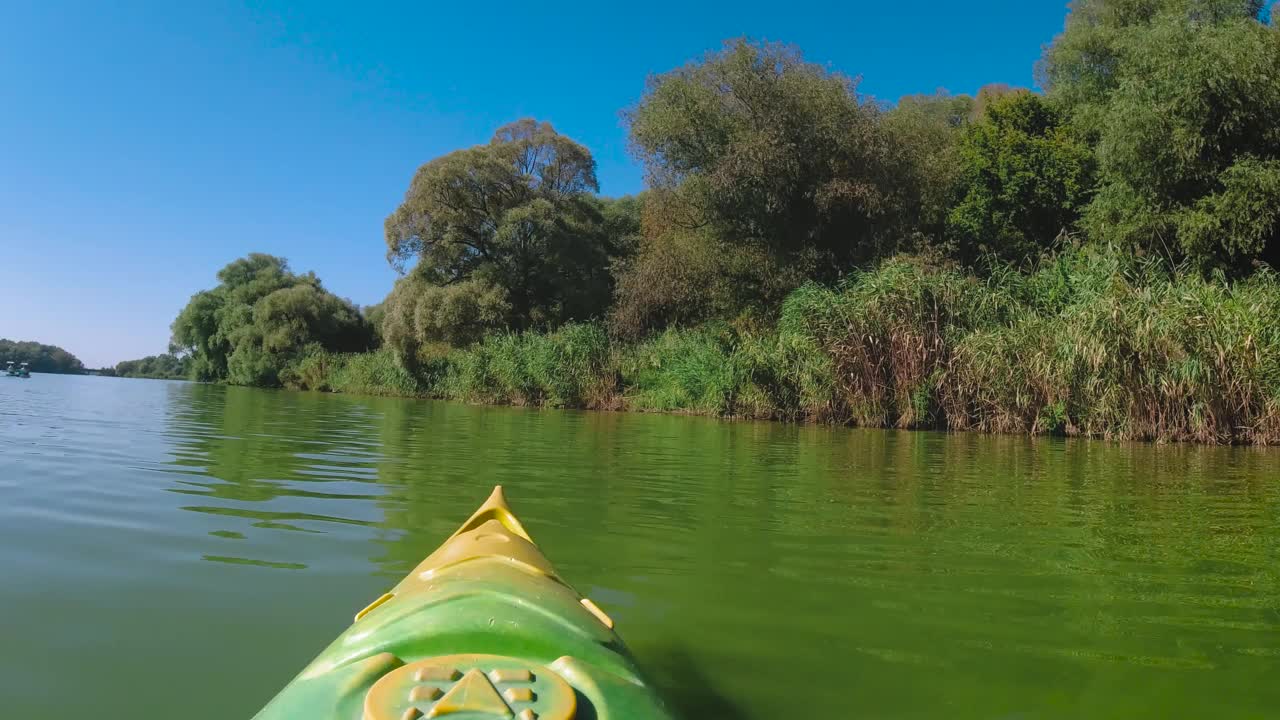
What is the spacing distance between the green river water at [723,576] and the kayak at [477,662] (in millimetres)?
201

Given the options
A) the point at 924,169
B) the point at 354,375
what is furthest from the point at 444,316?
the point at 924,169

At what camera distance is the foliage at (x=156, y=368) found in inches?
1925

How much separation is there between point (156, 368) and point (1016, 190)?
200 ft

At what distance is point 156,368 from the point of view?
59.6m

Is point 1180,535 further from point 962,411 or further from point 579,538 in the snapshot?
point 962,411

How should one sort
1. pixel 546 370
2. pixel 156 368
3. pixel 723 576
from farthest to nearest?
pixel 156 368
pixel 546 370
pixel 723 576

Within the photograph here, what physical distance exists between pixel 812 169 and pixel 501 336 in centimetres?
1079

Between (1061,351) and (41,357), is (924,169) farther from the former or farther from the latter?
(41,357)

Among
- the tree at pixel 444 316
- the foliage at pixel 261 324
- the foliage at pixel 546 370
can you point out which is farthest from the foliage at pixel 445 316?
the foliage at pixel 261 324

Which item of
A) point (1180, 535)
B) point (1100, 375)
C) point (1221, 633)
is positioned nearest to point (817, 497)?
point (1180, 535)

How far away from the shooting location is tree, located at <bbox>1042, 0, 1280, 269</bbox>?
51.8 ft

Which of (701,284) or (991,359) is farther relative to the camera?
(701,284)

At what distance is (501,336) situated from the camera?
24.5 m

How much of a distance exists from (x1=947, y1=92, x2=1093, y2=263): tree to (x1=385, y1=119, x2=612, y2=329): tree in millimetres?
11788
